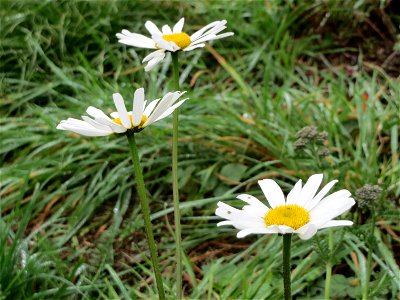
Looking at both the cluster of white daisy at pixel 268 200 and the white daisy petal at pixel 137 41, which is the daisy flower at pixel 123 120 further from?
the white daisy petal at pixel 137 41

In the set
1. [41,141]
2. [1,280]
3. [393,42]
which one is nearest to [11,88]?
[41,141]

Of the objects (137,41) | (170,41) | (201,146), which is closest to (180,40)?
(170,41)

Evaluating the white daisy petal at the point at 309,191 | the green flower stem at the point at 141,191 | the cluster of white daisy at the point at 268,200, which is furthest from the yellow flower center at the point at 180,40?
the white daisy petal at the point at 309,191

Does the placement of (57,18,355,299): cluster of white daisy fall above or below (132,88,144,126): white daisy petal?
below

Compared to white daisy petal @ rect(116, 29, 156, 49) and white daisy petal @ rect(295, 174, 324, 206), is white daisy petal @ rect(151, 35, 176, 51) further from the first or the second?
white daisy petal @ rect(295, 174, 324, 206)

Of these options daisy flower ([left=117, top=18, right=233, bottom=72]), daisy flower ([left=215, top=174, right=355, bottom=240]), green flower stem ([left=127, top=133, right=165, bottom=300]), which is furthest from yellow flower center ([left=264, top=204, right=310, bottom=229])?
daisy flower ([left=117, top=18, right=233, bottom=72])

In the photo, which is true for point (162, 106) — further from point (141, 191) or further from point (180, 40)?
point (180, 40)

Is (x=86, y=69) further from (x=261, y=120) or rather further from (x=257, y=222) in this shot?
(x=257, y=222)
